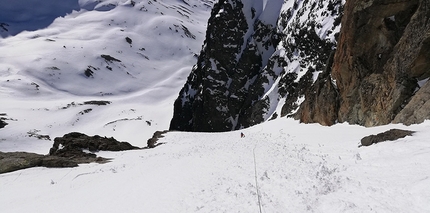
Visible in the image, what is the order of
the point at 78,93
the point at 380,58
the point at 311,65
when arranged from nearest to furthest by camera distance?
the point at 380,58 < the point at 311,65 < the point at 78,93

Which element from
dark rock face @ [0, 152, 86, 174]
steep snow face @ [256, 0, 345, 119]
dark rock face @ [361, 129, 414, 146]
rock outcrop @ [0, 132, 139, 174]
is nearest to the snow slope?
dark rock face @ [361, 129, 414, 146]

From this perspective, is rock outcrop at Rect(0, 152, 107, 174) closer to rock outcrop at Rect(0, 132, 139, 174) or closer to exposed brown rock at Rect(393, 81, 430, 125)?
rock outcrop at Rect(0, 132, 139, 174)

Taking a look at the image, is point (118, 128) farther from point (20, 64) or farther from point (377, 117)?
point (20, 64)

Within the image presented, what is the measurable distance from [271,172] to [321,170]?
7.41ft

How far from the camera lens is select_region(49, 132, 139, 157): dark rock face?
26172 mm

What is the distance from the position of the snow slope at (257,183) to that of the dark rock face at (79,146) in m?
7.63

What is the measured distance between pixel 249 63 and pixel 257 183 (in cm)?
7674

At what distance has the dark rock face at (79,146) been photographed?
85.9 ft

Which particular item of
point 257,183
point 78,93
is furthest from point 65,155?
point 78,93

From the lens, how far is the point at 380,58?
20.3 m

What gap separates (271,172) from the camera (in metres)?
12.5

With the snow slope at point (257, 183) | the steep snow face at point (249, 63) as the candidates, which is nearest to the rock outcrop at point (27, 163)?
the snow slope at point (257, 183)

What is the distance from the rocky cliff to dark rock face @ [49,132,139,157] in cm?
2185

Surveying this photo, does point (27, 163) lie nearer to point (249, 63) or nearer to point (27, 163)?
point (27, 163)
